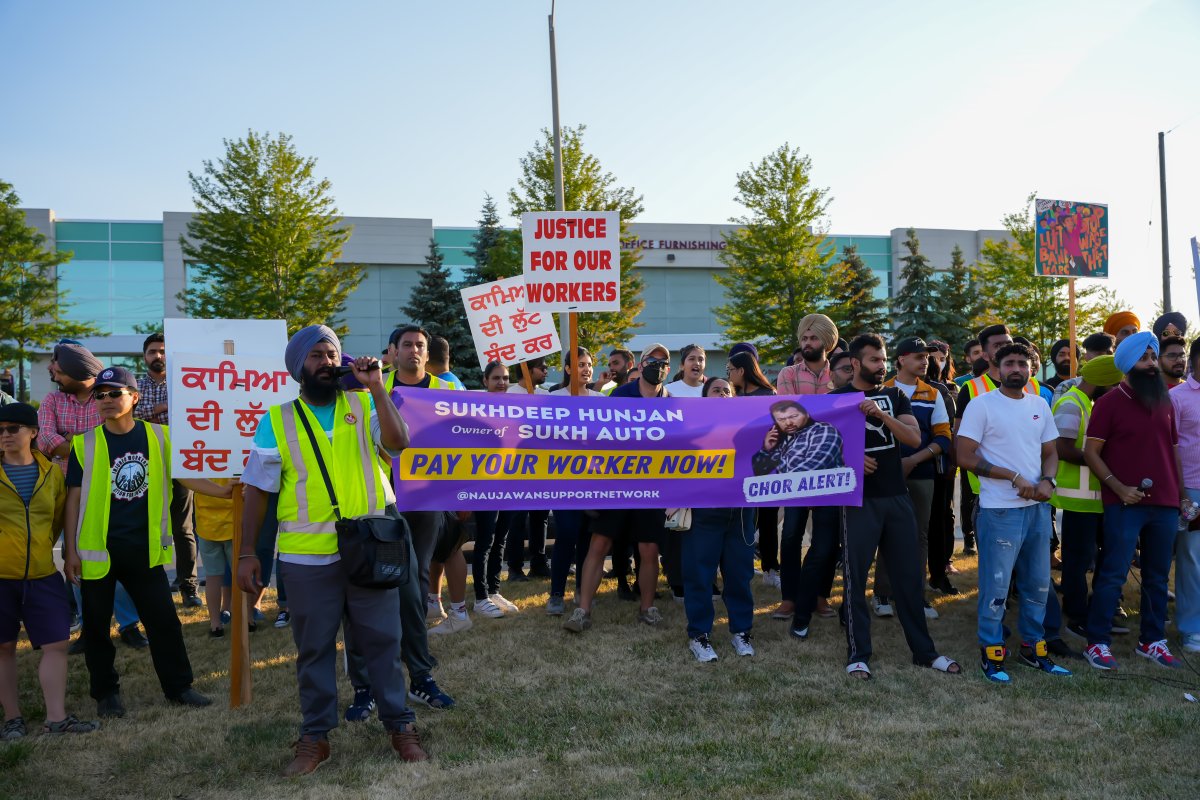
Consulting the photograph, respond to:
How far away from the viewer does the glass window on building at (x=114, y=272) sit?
145 feet

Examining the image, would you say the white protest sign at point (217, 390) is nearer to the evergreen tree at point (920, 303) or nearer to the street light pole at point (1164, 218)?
the street light pole at point (1164, 218)

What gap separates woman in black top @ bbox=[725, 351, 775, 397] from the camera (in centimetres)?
712

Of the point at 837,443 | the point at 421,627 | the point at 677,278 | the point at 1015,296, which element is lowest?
the point at 421,627

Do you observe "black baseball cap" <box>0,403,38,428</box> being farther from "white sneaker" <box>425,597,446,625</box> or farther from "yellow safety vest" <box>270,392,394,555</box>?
"white sneaker" <box>425,597,446,625</box>

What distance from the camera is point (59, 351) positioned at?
6465mm

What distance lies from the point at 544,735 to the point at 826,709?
166 centimetres

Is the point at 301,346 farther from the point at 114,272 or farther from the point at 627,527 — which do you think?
the point at 114,272

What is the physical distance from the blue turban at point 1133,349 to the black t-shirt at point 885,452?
1521mm

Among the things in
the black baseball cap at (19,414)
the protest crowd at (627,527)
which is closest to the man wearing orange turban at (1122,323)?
the protest crowd at (627,527)

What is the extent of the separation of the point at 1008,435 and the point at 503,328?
17.1ft

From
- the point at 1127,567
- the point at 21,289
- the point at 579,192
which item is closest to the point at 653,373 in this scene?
the point at 1127,567

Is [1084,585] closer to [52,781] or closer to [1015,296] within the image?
[52,781]

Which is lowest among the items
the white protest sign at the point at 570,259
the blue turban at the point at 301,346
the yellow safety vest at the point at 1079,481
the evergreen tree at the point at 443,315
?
the yellow safety vest at the point at 1079,481

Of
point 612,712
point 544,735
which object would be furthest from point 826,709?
point 544,735
